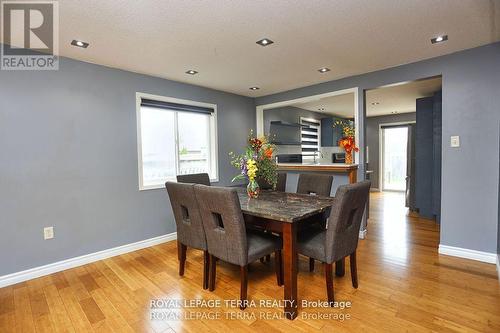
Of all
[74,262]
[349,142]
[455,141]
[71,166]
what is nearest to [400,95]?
[349,142]

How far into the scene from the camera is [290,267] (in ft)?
6.27

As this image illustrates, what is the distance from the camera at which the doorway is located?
7.72 m

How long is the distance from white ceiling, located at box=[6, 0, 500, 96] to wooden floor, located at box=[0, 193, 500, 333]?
2.37m

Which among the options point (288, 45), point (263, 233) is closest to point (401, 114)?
point (288, 45)

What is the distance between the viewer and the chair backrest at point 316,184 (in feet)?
9.68

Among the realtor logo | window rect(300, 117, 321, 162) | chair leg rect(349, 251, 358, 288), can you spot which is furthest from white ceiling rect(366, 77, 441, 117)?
the realtor logo

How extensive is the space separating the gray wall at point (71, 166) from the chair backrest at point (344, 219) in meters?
2.63

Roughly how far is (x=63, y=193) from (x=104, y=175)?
0.46 m

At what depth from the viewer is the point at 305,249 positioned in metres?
2.14

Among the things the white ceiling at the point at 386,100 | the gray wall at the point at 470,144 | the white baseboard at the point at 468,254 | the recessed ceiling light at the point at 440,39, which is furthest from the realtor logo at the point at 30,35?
the white baseboard at the point at 468,254

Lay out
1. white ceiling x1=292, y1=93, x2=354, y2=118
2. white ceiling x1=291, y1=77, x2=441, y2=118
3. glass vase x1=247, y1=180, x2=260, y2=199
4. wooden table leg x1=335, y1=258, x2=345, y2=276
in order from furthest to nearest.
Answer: white ceiling x1=292, y1=93, x2=354, y2=118, white ceiling x1=291, y1=77, x2=441, y2=118, glass vase x1=247, y1=180, x2=260, y2=199, wooden table leg x1=335, y1=258, x2=345, y2=276

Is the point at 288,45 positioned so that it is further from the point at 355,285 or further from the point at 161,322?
the point at 161,322

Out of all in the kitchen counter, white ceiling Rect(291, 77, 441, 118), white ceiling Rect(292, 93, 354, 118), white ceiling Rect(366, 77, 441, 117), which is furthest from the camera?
white ceiling Rect(292, 93, 354, 118)

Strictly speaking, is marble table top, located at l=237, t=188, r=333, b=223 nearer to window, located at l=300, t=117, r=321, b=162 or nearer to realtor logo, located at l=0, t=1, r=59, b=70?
realtor logo, located at l=0, t=1, r=59, b=70
